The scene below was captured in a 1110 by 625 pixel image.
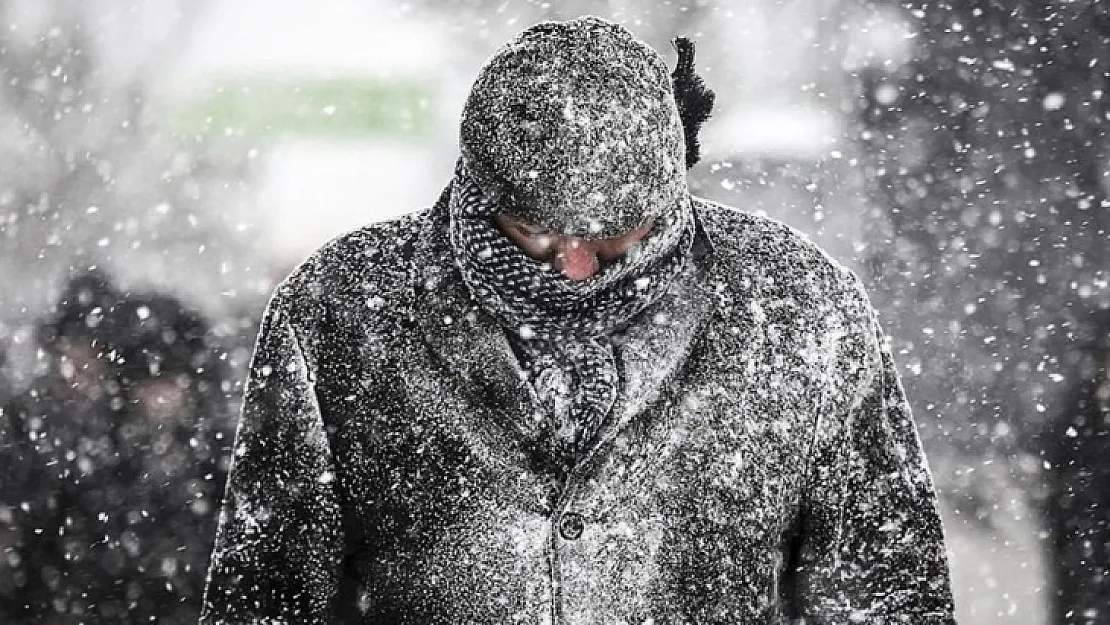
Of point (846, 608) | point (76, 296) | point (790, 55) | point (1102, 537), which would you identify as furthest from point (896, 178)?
point (846, 608)

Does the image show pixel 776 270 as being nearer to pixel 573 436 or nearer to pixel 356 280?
pixel 573 436

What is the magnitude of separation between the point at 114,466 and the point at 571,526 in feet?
16.5

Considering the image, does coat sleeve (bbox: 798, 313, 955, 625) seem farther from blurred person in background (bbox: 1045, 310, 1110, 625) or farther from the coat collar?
blurred person in background (bbox: 1045, 310, 1110, 625)

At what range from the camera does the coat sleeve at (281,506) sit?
81.2 inches

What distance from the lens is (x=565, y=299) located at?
1956 mm

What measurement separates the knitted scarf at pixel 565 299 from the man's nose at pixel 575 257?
14mm

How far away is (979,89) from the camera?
20.4 ft

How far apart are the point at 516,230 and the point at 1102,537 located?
5.18 metres

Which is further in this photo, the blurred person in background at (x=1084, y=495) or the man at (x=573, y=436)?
the blurred person in background at (x=1084, y=495)

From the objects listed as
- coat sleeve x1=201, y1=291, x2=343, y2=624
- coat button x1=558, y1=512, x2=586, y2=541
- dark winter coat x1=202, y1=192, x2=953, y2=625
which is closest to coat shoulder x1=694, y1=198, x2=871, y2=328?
dark winter coat x1=202, y1=192, x2=953, y2=625

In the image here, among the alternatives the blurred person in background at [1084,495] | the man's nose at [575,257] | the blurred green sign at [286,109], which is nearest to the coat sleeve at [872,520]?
the man's nose at [575,257]

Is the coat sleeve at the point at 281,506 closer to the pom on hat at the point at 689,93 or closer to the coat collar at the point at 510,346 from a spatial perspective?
the coat collar at the point at 510,346

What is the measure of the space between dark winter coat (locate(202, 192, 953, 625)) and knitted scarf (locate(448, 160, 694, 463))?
36 mm

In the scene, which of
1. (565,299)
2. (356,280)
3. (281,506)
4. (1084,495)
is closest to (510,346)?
(565,299)
